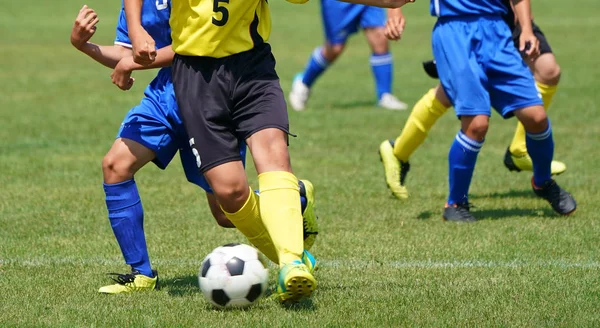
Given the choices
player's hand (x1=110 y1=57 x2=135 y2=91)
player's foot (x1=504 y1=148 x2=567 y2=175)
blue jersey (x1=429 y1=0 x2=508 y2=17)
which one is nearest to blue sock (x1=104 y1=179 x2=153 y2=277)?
player's hand (x1=110 y1=57 x2=135 y2=91)

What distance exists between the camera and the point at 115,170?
5.26 metres

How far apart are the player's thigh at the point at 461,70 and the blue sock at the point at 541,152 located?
0.46 meters

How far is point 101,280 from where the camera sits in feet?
18.3

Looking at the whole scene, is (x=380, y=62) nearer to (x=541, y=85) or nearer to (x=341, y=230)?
(x=541, y=85)

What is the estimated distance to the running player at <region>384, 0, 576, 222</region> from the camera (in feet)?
22.2

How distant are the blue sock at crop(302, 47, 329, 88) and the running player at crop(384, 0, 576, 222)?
260 inches

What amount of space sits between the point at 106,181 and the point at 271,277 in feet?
3.24

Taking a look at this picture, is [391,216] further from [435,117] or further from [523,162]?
[523,162]

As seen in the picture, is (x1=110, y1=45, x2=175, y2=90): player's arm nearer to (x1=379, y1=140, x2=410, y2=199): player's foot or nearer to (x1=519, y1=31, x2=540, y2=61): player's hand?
(x1=519, y1=31, x2=540, y2=61): player's hand

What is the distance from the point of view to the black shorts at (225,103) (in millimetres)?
4898

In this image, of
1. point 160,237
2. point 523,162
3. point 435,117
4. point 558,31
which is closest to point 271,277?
point 160,237

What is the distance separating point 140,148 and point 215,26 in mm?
762

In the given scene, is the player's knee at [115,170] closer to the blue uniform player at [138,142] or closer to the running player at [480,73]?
the blue uniform player at [138,142]

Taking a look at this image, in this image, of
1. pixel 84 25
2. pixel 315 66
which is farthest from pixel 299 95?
pixel 84 25
